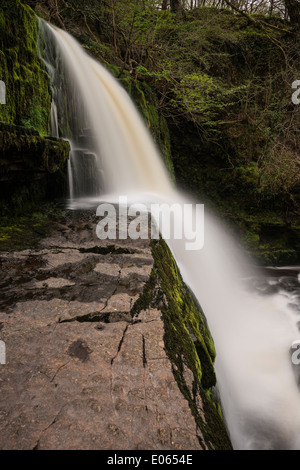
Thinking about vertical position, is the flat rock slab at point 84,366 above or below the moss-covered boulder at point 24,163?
below

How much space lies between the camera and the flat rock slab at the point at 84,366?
1.04 meters

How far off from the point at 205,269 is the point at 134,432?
12.8ft

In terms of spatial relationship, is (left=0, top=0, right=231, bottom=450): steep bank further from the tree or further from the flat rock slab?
the tree

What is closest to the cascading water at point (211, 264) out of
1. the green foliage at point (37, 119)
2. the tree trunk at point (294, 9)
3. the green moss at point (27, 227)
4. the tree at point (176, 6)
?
the green moss at point (27, 227)

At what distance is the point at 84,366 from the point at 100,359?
0.28 feet

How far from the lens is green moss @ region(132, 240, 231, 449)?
1302 mm

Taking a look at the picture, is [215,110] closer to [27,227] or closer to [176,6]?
[176,6]

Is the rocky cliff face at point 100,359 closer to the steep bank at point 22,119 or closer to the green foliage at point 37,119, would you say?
the steep bank at point 22,119

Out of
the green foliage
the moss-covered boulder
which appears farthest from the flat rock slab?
the green foliage

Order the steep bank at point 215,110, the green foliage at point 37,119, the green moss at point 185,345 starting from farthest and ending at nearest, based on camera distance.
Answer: the steep bank at point 215,110 < the green foliage at point 37,119 < the green moss at point 185,345

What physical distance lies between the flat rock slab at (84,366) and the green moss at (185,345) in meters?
0.07

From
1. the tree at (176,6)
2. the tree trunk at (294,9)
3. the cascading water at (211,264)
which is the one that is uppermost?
the tree at (176,6)

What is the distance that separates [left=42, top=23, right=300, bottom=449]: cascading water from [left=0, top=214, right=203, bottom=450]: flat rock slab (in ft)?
4.54
